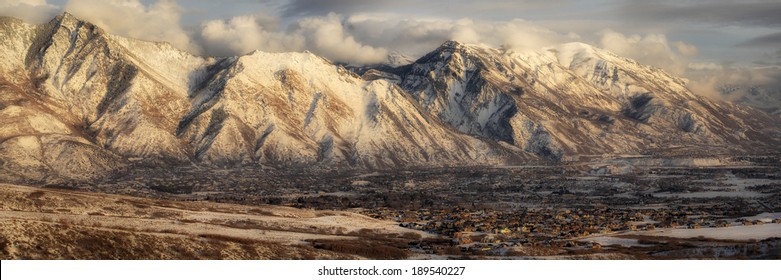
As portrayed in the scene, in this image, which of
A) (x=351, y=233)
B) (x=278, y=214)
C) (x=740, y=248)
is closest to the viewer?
(x=740, y=248)

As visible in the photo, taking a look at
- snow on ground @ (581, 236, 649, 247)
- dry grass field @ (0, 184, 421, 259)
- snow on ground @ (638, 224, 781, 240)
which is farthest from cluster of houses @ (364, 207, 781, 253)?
dry grass field @ (0, 184, 421, 259)

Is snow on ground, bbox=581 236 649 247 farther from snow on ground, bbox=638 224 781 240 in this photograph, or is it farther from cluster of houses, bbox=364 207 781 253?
snow on ground, bbox=638 224 781 240

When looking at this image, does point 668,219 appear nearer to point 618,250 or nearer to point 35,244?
point 618,250

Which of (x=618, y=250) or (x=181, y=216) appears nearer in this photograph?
(x=618, y=250)

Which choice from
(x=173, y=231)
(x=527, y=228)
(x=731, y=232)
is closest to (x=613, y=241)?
(x=731, y=232)

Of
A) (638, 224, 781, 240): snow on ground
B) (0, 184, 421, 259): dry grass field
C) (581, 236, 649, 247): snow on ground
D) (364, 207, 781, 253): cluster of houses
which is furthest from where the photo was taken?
(638, 224, 781, 240): snow on ground

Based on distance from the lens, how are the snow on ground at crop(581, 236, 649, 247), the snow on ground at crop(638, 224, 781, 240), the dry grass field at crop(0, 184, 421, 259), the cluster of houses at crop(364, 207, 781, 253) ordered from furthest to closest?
Answer: the snow on ground at crop(638, 224, 781, 240) < the cluster of houses at crop(364, 207, 781, 253) < the snow on ground at crop(581, 236, 649, 247) < the dry grass field at crop(0, 184, 421, 259)

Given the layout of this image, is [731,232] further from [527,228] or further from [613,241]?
[527,228]
